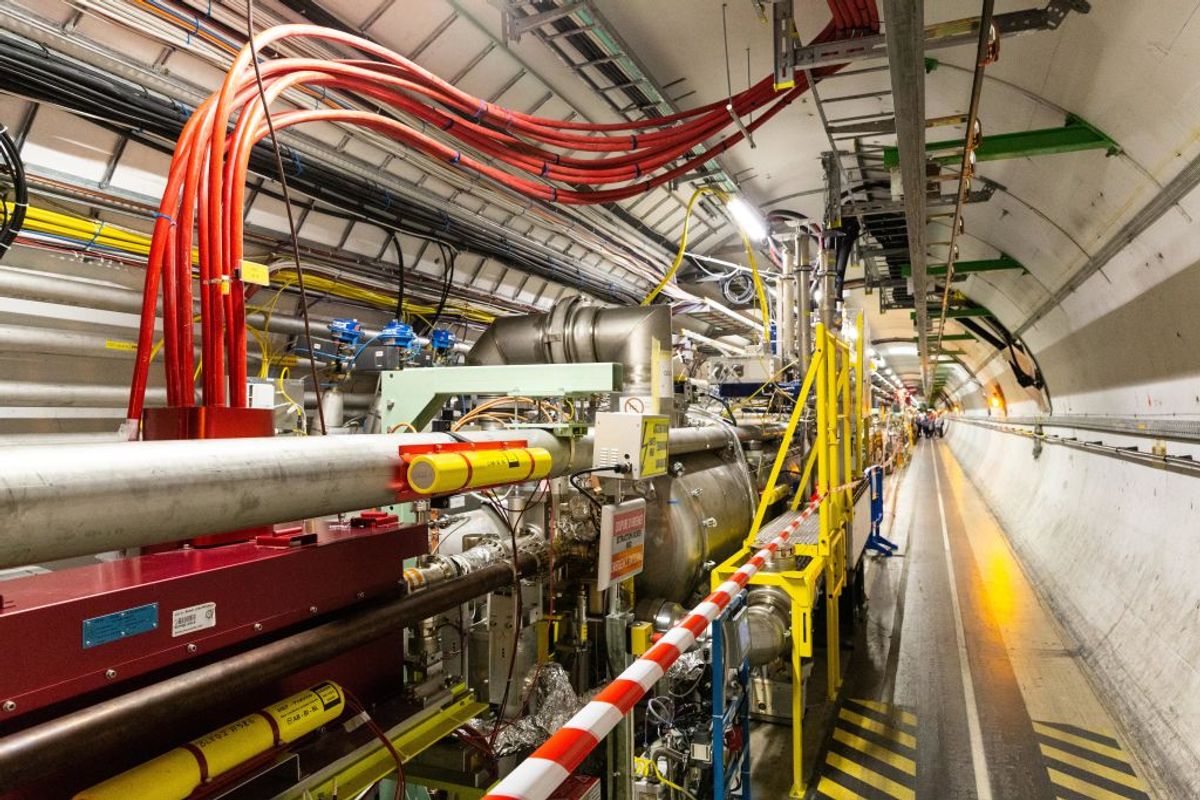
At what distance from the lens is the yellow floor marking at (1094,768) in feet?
10.7

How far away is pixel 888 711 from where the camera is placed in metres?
4.07

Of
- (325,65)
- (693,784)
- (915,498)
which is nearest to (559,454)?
(693,784)

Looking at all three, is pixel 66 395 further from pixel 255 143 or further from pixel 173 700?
pixel 173 700

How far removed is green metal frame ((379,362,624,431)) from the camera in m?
2.76

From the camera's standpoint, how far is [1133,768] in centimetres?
339

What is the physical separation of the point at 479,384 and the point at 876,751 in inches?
110

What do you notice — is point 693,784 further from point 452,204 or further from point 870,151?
point 870,151

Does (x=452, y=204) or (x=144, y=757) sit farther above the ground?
(x=452, y=204)

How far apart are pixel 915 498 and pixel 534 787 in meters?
13.2

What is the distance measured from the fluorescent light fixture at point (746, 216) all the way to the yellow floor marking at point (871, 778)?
3536mm

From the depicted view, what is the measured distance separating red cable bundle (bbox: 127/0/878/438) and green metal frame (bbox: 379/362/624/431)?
92cm

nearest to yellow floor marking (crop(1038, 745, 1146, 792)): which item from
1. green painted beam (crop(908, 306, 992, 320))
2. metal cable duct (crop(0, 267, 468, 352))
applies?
metal cable duct (crop(0, 267, 468, 352))

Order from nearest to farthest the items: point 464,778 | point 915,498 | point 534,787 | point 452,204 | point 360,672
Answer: point 534,787 → point 360,672 → point 464,778 → point 452,204 → point 915,498

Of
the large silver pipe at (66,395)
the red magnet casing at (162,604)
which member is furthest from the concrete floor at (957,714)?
the large silver pipe at (66,395)
